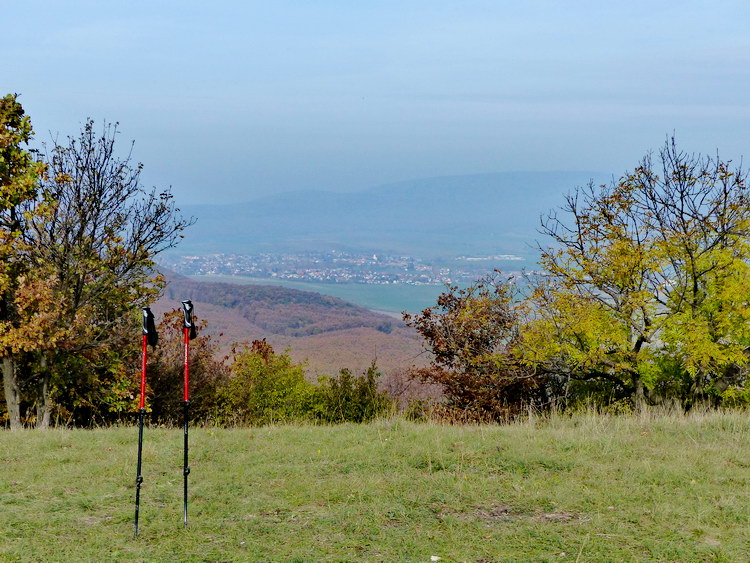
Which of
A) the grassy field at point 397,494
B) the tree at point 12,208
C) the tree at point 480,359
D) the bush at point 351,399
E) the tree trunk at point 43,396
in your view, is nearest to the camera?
the grassy field at point 397,494

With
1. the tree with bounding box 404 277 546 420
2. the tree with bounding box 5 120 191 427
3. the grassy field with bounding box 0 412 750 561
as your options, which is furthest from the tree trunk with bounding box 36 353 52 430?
the tree with bounding box 404 277 546 420

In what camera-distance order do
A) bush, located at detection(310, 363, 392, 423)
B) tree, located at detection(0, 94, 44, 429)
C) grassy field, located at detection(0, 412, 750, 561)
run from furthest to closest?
bush, located at detection(310, 363, 392, 423), tree, located at detection(0, 94, 44, 429), grassy field, located at detection(0, 412, 750, 561)

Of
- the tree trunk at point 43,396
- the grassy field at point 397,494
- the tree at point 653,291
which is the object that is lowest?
the grassy field at point 397,494

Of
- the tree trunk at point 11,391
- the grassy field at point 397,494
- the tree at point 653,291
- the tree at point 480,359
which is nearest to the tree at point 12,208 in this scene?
the tree trunk at point 11,391

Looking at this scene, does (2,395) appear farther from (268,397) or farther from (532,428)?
(532,428)

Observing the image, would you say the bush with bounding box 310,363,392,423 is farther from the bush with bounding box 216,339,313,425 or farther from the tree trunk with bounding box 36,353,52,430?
the tree trunk with bounding box 36,353,52,430

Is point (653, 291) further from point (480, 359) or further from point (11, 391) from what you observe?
point (11, 391)

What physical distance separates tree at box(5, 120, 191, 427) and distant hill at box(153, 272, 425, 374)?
6999cm

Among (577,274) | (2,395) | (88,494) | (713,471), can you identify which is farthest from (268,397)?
(713,471)

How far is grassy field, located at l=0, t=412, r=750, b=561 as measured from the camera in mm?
7457

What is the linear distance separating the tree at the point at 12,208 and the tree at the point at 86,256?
0.33 metres

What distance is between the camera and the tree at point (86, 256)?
63.2 ft

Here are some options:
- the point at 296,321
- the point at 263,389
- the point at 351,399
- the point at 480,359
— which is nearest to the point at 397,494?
the point at 351,399

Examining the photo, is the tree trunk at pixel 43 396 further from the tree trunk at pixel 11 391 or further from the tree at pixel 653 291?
the tree at pixel 653 291
